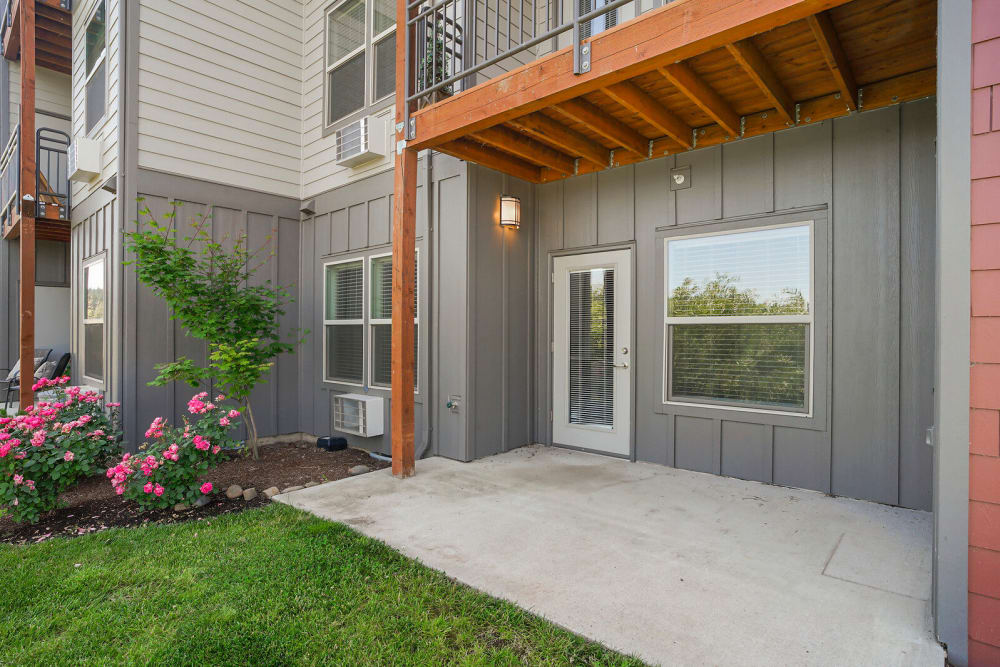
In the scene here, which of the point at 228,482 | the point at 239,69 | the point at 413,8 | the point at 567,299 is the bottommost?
the point at 228,482

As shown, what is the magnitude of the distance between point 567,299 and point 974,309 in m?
3.34

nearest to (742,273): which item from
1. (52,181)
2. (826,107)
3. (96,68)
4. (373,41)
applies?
(826,107)

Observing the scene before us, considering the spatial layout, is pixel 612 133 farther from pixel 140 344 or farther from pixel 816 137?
pixel 140 344

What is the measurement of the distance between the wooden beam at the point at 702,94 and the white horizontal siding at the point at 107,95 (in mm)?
5073

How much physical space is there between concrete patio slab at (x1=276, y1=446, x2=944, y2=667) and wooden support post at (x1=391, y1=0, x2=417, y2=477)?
0.37 m

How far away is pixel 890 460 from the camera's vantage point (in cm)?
333

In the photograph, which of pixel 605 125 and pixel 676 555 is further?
pixel 605 125

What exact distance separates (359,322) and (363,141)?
1827 millimetres

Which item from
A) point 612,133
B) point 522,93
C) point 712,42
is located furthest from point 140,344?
point 712,42

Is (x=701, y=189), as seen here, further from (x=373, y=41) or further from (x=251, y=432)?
(x=251, y=432)

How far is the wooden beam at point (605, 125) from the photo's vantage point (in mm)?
3434

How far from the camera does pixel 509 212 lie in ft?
15.9

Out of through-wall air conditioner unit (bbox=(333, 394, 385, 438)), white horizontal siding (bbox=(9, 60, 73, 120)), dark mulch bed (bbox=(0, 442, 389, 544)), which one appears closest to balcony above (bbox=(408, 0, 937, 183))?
through-wall air conditioner unit (bbox=(333, 394, 385, 438))

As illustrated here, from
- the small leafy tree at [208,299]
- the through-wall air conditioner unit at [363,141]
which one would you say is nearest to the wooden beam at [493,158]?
the through-wall air conditioner unit at [363,141]
